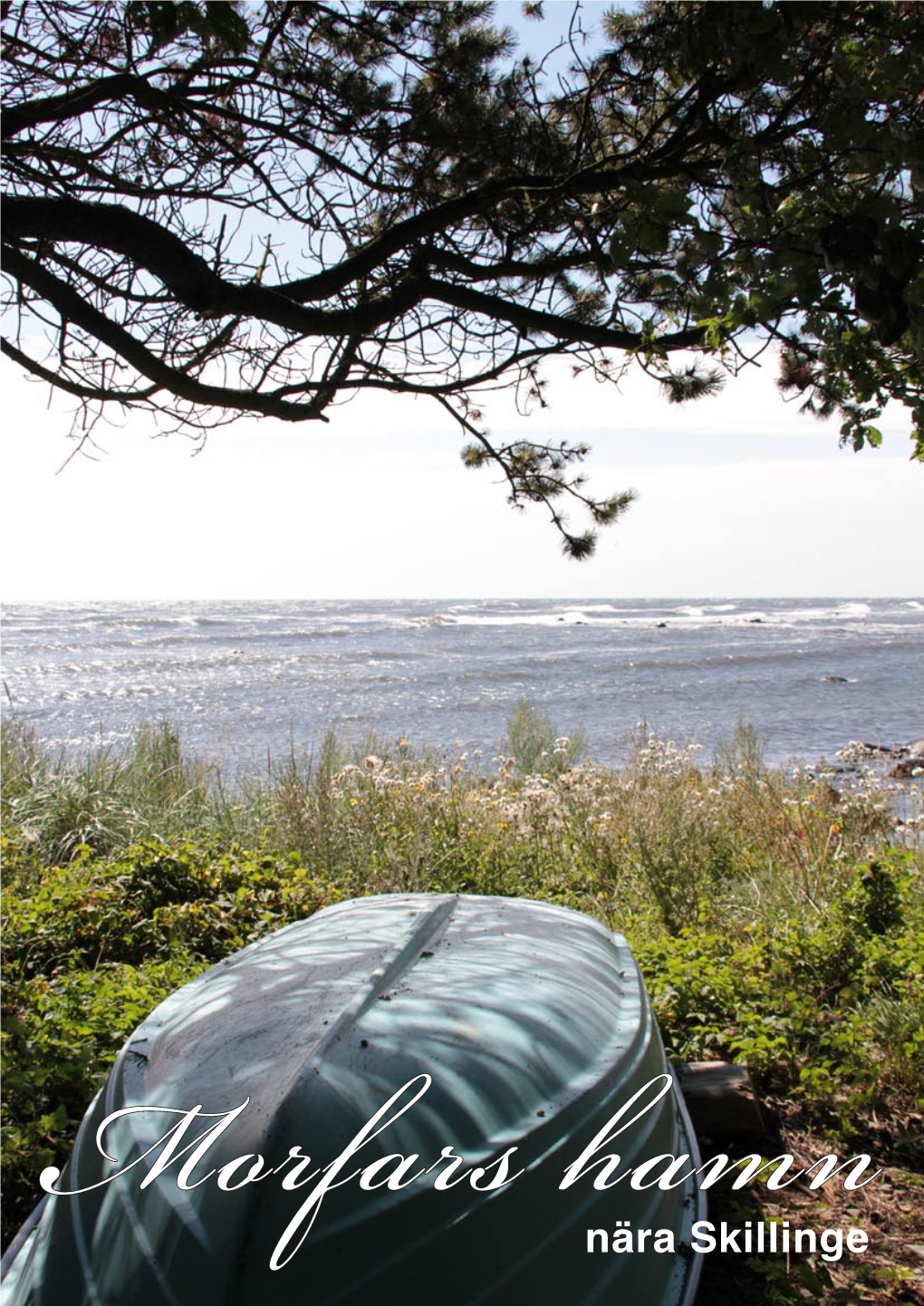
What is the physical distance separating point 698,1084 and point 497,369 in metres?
3.53

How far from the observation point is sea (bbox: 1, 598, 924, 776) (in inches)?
611

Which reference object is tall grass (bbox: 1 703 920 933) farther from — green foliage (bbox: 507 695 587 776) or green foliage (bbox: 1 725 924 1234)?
green foliage (bbox: 507 695 587 776)

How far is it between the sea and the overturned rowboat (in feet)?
18.1

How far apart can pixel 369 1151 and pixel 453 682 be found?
2200cm

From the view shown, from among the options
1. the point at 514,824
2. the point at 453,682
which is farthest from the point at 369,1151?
the point at 453,682

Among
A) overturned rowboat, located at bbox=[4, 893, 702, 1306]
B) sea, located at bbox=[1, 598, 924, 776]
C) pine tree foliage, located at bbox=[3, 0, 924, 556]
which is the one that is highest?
pine tree foliage, located at bbox=[3, 0, 924, 556]

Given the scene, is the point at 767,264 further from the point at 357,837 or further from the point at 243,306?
the point at 357,837

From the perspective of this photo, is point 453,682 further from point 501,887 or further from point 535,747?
point 501,887

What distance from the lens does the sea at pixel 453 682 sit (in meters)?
15.5

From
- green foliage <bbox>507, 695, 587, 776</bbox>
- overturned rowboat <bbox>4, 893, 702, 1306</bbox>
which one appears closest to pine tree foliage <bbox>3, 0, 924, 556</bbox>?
overturned rowboat <bbox>4, 893, 702, 1306</bbox>

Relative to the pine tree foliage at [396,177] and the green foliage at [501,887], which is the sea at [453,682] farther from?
the pine tree foliage at [396,177]

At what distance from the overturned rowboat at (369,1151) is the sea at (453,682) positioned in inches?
218

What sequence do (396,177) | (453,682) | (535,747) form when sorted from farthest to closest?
(453,682) → (535,747) → (396,177)

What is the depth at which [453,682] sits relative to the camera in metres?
23.7
